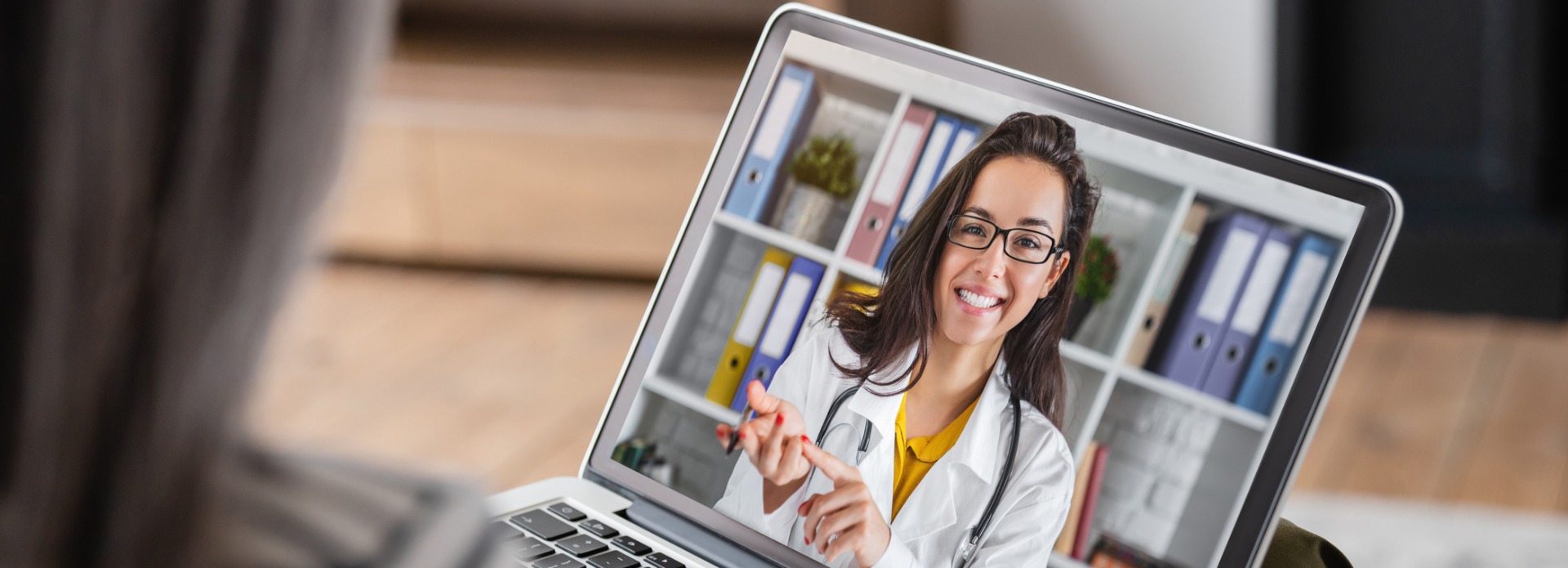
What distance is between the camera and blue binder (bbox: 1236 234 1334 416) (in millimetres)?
480

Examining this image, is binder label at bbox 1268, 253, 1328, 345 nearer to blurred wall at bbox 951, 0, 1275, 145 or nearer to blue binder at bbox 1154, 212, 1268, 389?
blue binder at bbox 1154, 212, 1268, 389

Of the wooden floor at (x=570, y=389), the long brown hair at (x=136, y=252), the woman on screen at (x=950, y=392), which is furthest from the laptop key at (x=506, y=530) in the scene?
the wooden floor at (x=570, y=389)

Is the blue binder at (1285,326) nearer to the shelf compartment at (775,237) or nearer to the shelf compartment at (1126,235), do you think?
the shelf compartment at (1126,235)

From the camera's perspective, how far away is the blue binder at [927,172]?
0.55 metres

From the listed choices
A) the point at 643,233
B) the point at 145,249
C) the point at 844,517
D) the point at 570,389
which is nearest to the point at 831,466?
the point at 844,517

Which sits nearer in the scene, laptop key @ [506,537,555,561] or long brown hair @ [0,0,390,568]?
long brown hair @ [0,0,390,568]

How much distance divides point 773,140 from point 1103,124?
16 centimetres

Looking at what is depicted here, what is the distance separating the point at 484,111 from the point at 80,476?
6.68 ft

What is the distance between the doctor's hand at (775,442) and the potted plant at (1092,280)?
5.1 inches

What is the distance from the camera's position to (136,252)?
0.24 meters

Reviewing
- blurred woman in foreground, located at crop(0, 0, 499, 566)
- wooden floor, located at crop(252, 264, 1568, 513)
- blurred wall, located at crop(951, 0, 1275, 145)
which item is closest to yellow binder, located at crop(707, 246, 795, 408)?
blurred woman in foreground, located at crop(0, 0, 499, 566)

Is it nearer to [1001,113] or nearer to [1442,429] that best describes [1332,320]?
[1001,113]

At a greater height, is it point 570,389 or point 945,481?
point 945,481

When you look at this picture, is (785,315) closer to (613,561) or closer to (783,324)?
(783,324)
